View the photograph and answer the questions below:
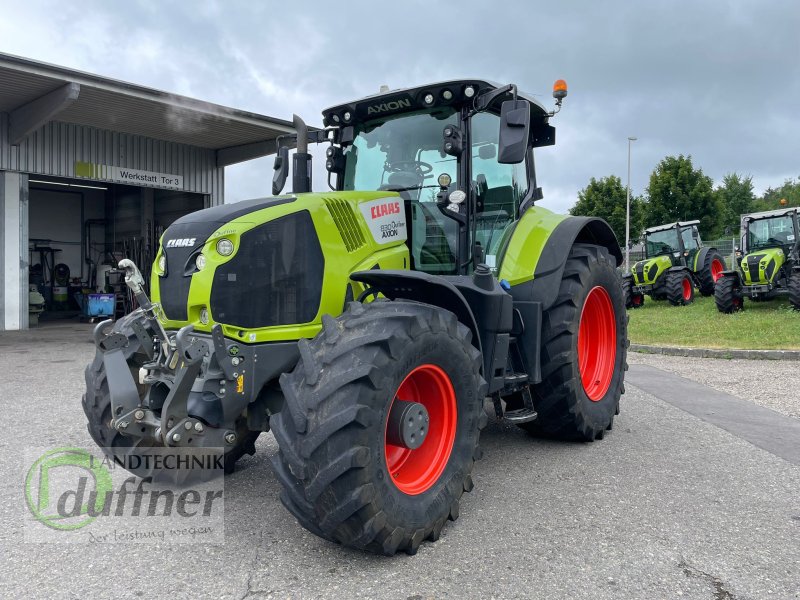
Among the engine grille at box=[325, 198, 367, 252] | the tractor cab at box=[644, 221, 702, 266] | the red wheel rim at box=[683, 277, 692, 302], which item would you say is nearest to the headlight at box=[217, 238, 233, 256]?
the engine grille at box=[325, 198, 367, 252]

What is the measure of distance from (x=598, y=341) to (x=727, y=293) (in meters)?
10.9

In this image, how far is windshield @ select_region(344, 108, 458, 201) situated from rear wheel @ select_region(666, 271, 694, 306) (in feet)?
49.0

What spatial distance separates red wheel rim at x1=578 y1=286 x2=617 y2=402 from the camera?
5.20 m

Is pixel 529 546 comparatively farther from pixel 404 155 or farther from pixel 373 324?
pixel 404 155

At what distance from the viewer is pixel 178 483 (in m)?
3.80

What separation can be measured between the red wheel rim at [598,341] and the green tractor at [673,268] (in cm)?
1308

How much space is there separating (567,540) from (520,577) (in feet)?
1.54

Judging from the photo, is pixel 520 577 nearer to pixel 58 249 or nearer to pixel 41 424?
pixel 41 424

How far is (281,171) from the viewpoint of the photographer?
4.66 metres

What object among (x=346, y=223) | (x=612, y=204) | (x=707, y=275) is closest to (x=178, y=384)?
(x=346, y=223)

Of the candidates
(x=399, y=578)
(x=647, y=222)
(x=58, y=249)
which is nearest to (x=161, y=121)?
(x=58, y=249)

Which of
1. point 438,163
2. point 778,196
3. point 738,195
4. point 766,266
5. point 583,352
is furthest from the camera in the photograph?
point 778,196

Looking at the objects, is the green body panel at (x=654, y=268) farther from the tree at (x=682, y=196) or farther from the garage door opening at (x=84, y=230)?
the tree at (x=682, y=196)

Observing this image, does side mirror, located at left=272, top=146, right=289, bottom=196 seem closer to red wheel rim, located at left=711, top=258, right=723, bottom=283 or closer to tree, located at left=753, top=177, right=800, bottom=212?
red wheel rim, located at left=711, top=258, right=723, bottom=283
